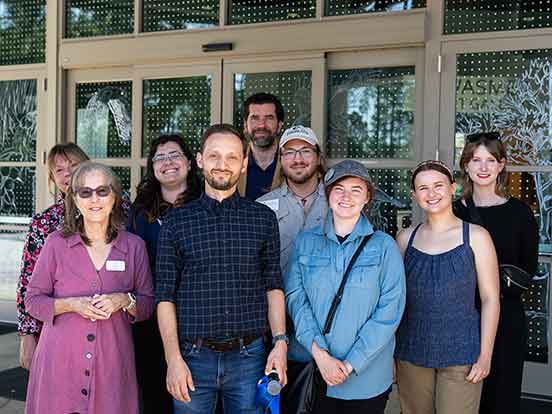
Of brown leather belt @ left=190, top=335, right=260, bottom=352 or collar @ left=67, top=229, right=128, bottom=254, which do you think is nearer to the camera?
brown leather belt @ left=190, top=335, right=260, bottom=352

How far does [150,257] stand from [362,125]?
2.41m

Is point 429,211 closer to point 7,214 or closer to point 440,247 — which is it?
point 440,247

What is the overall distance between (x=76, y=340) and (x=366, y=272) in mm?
1212

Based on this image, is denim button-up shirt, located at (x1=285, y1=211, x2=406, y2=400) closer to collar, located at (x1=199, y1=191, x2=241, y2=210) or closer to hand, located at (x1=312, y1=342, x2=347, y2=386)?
hand, located at (x1=312, y1=342, x2=347, y2=386)

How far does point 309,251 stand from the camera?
9.12 ft

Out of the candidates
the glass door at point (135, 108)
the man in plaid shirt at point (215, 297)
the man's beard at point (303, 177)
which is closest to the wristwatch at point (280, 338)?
the man in plaid shirt at point (215, 297)

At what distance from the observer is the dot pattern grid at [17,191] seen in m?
6.30

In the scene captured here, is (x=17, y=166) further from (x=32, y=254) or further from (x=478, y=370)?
(x=478, y=370)

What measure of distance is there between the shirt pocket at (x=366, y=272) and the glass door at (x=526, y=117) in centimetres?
238

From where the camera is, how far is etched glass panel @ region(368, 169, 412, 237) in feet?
16.2

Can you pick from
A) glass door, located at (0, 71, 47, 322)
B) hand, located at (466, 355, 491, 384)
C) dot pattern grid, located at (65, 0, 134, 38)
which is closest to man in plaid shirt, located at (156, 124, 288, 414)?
hand, located at (466, 355, 491, 384)

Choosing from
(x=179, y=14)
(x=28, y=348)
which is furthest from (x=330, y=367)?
(x=179, y=14)

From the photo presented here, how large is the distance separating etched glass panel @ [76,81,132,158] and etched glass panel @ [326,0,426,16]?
1929 millimetres

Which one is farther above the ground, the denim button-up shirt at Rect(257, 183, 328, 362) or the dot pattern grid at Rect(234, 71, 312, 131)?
the dot pattern grid at Rect(234, 71, 312, 131)
